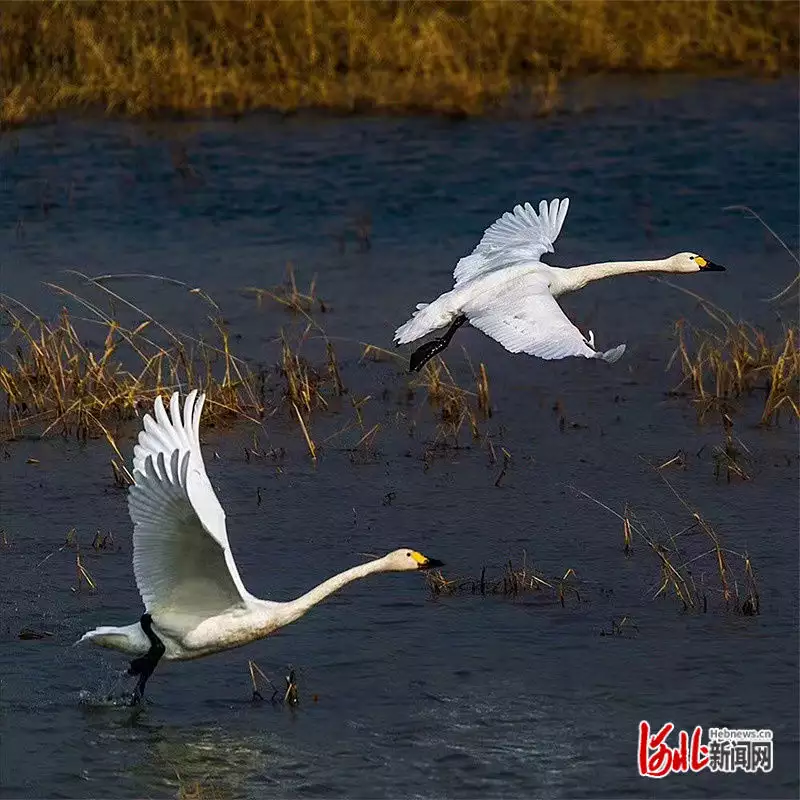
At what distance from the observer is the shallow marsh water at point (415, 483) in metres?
6.84

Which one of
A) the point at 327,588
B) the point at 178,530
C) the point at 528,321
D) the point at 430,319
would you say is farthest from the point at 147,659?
the point at 430,319

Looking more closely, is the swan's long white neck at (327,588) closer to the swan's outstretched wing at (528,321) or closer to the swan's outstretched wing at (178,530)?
the swan's outstretched wing at (178,530)

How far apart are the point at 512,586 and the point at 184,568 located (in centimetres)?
177

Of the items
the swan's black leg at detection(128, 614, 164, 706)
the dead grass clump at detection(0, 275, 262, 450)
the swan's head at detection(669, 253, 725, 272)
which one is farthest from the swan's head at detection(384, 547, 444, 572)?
the swan's head at detection(669, 253, 725, 272)

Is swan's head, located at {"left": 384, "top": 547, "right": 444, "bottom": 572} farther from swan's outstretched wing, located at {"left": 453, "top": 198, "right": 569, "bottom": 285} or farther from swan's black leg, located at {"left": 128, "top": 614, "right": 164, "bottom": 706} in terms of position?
swan's outstretched wing, located at {"left": 453, "top": 198, "right": 569, "bottom": 285}

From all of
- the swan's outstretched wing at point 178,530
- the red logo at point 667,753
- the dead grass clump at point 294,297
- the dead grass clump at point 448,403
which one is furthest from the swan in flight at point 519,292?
the dead grass clump at point 294,297

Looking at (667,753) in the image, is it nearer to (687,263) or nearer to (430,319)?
(430,319)

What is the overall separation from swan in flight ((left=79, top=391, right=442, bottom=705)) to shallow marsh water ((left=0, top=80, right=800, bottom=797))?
274 mm

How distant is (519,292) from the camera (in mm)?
8711

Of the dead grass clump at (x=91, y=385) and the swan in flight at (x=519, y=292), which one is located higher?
the swan in flight at (x=519, y=292)

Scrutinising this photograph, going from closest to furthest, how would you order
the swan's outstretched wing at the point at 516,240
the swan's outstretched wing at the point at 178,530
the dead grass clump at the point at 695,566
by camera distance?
the swan's outstretched wing at the point at 178,530
the dead grass clump at the point at 695,566
the swan's outstretched wing at the point at 516,240

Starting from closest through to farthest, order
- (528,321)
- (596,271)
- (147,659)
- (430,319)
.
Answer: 1. (147,659)
2. (528,321)
3. (430,319)
4. (596,271)

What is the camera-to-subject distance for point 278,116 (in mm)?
17484

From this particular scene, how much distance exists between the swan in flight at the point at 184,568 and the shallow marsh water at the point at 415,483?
10.8 inches
